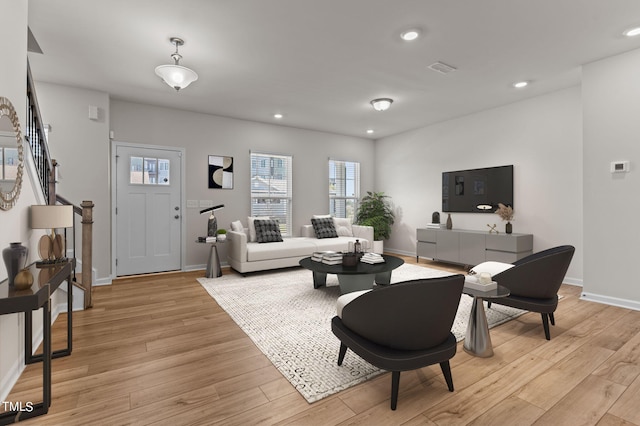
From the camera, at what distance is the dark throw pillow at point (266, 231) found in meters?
5.51

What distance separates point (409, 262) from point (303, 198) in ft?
8.34

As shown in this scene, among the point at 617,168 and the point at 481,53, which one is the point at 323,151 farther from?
the point at 617,168

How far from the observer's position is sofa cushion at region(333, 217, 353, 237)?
6.47 meters

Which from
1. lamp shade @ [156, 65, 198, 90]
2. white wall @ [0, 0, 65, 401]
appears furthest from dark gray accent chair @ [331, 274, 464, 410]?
lamp shade @ [156, 65, 198, 90]

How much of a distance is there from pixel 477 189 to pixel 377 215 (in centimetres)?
220

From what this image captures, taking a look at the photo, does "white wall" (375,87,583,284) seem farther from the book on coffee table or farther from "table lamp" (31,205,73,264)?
"table lamp" (31,205,73,264)

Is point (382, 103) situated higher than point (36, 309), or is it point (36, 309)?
point (382, 103)

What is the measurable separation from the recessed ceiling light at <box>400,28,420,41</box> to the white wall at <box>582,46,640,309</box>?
92.1 inches

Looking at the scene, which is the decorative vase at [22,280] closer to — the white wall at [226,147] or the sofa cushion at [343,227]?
the white wall at [226,147]

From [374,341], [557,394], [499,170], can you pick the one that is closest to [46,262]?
[374,341]

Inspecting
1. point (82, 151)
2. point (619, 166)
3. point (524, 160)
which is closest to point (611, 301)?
point (619, 166)

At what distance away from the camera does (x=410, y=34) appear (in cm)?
302

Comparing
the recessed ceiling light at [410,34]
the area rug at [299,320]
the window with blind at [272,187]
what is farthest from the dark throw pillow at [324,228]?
the recessed ceiling light at [410,34]

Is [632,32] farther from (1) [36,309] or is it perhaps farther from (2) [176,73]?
(1) [36,309]
